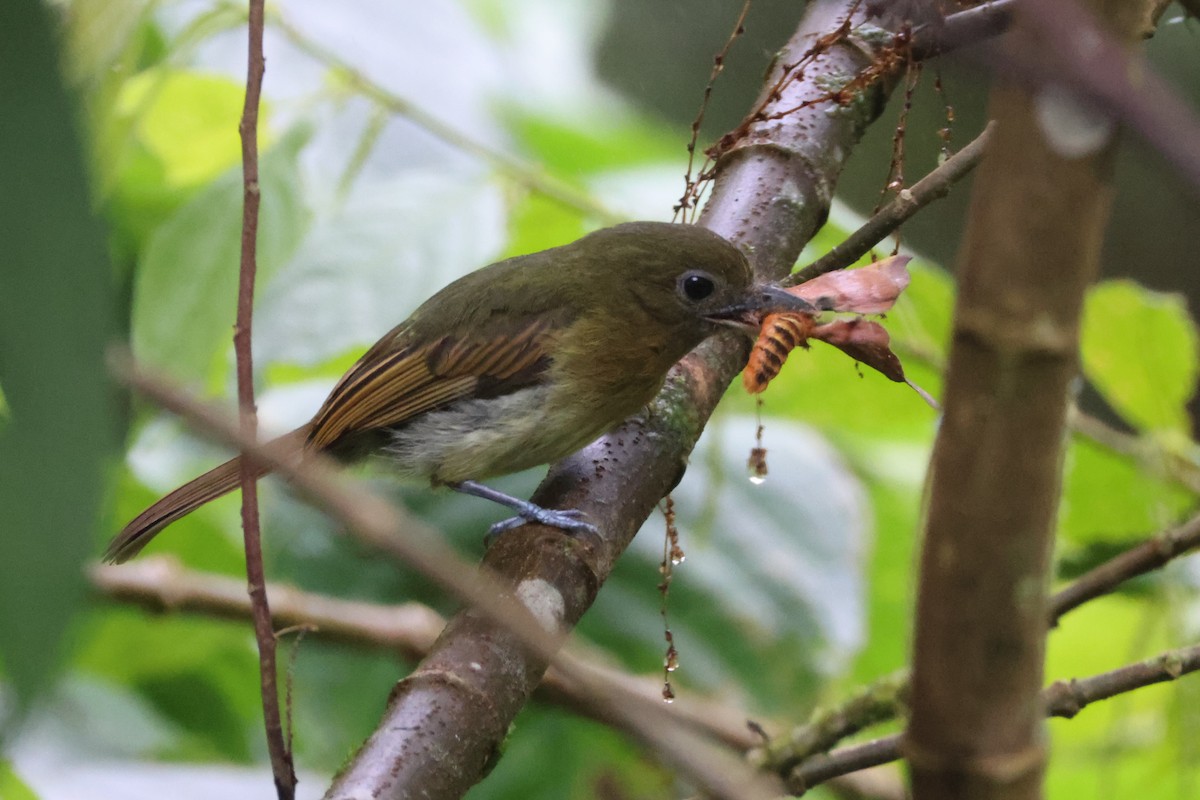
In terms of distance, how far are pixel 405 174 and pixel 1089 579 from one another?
2039mm

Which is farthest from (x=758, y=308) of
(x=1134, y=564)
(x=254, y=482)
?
(x=254, y=482)

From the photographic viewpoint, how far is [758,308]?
2.50 meters

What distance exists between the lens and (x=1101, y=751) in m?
3.05

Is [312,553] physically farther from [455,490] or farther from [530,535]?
[530,535]

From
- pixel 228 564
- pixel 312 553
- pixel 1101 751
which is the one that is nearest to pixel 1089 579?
pixel 1101 751

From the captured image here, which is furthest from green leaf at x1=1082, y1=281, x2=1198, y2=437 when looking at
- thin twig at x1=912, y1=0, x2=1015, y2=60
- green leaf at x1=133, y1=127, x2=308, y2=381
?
green leaf at x1=133, y1=127, x2=308, y2=381

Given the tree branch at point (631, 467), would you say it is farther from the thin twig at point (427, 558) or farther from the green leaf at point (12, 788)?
the thin twig at point (427, 558)

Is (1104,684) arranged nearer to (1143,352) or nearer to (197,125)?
(1143,352)

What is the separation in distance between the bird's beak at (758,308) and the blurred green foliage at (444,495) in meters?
0.15

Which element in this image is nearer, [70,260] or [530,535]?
[70,260]

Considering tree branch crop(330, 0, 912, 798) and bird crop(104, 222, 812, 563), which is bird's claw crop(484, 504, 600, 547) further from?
bird crop(104, 222, 812, 563)

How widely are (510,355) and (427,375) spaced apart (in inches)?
8.1

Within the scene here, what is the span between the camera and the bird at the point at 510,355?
2730 mm

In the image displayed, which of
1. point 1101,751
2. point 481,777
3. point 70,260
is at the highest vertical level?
point 1101,751
